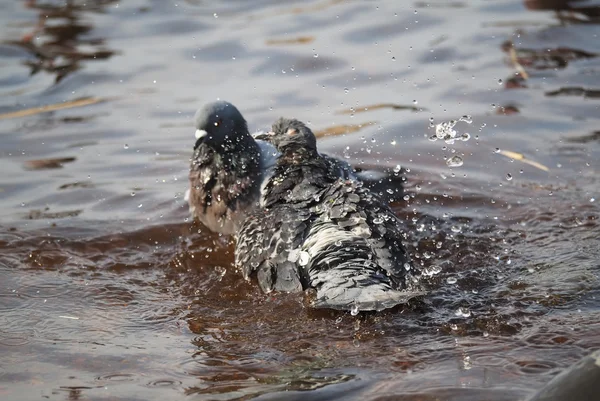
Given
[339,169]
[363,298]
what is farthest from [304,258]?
[339,169]

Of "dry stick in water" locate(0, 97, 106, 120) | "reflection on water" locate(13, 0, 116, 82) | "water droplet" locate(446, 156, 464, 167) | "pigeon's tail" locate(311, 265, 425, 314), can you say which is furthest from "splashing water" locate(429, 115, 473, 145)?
"reflection on water" locate(13, 0, 116, 82)

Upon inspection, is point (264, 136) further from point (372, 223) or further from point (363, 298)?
point (363, 298)

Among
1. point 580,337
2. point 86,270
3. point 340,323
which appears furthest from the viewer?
point 86,270

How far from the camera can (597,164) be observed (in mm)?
6289

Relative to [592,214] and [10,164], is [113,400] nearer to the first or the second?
[592,214]

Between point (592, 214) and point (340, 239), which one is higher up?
point (340, 239)

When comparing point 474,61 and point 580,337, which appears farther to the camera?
point 474,61

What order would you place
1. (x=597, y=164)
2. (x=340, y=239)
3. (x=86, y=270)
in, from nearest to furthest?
1. (x=340, y=239)
2. (x=86, y=270)
3. (x=597, y=164)

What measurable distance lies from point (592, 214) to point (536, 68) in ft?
9.86

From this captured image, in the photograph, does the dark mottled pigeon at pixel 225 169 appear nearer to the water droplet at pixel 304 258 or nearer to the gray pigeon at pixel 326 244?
the gray pigeon at pixel 326 244

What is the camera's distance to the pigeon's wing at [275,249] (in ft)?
15.1

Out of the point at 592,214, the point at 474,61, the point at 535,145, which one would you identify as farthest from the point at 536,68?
the point at 592,214

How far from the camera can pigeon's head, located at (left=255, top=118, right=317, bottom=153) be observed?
18.0ft

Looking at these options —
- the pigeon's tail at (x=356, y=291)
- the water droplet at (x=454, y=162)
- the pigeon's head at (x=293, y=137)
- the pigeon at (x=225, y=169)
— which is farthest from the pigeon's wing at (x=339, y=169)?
the pigeon's tail at (x=356, y=291)
